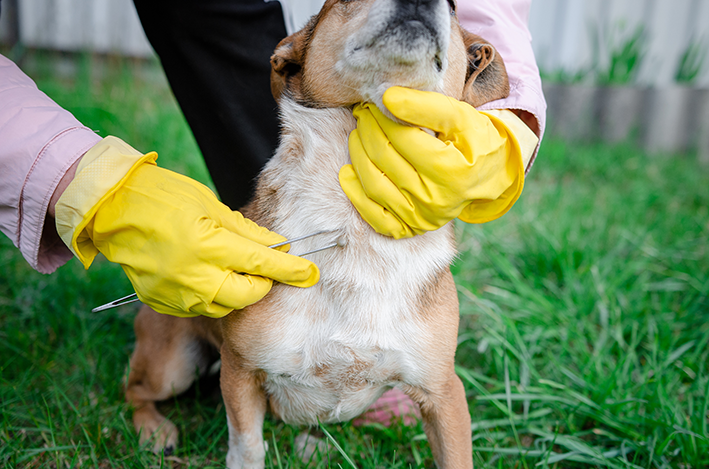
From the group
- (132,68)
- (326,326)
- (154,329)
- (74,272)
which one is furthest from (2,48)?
(326,326)

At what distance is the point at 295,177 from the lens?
1545 mm

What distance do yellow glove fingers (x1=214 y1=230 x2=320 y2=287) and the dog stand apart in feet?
0.28

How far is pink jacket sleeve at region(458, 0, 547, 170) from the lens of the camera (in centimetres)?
175

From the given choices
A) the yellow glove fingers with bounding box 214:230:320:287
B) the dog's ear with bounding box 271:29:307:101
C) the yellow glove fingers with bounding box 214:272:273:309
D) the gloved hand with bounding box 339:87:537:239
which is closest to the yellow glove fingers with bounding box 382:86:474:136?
the gloved hand with bounding box 339:87:537:239

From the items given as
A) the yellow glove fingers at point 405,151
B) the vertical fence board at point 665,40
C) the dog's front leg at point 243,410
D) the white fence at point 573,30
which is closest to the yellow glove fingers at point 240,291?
the dog's front leg at point 243,410

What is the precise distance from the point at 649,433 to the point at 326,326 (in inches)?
57.0

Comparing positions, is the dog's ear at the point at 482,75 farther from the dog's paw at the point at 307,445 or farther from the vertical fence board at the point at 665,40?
the vertical fence board at the point at 665,40

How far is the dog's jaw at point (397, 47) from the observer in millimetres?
1336

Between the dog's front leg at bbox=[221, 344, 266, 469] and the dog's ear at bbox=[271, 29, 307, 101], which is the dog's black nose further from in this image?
the dog's front leg at bbox=[221, 344, 266, 469]

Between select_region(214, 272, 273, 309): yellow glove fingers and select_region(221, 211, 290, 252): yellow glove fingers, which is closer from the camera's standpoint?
select_region(214, 272, 273, 309): yellow glove fingers

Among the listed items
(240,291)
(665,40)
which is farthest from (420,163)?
(665,40)

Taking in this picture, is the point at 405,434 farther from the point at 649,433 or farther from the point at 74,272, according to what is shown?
the point at 74,272

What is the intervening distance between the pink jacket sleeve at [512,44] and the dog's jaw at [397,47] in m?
0.44

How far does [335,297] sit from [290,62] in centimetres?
83
